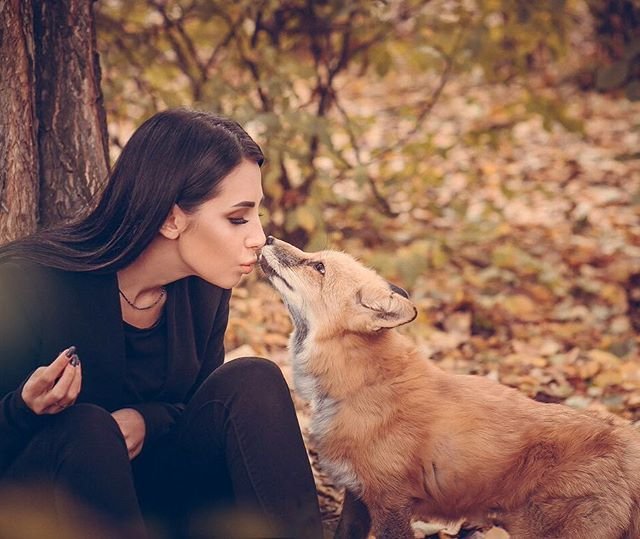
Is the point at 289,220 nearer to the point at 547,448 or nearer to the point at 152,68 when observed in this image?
the point at 152,68

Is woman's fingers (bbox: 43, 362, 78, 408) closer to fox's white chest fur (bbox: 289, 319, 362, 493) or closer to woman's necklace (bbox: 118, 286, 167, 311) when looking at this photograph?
woman's necklace (bbox: 118, 286, 167, 311)

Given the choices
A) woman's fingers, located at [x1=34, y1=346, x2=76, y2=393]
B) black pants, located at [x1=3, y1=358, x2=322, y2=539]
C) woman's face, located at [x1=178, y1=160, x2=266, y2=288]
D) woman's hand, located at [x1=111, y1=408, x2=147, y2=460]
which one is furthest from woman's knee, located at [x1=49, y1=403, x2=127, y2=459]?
woman's face, located at [x1=178, y1=160, x2=266, y2=288]

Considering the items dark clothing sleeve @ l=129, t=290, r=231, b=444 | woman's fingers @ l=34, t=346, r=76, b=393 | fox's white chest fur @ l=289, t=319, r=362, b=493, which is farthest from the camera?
fox's white chest fur @ l=289, t=319, r=362, b=493

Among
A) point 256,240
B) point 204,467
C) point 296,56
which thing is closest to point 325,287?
point 256,240

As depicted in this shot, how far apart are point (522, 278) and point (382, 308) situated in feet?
10.5

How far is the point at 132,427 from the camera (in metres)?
2.79

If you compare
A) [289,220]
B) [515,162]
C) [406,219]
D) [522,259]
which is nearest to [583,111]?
[515,162]

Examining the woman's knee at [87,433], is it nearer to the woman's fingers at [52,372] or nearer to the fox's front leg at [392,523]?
the woman's fingers at [52,372]

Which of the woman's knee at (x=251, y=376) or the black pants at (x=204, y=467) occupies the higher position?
the woman's knee at (x=251, y=376)

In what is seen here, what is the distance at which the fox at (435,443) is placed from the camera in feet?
9.29

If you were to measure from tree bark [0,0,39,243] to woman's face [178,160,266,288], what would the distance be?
2.63ft

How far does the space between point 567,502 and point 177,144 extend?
176 centimetres

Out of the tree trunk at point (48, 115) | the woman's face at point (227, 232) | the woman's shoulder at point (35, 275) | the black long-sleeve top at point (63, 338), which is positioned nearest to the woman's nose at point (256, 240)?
the woman's face at point (227, 232)

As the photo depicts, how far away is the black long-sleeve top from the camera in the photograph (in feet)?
8.29
